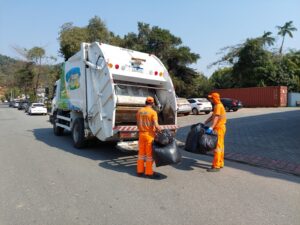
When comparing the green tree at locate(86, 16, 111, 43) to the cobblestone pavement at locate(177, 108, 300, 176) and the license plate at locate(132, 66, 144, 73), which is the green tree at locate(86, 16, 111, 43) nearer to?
the cobblestone pavement at locate(177, 108, 300, 176)

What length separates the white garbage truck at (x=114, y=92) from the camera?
8.55 metres

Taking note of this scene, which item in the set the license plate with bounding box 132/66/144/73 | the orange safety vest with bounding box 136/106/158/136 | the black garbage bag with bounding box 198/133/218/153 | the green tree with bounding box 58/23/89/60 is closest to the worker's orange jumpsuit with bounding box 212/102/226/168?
the black garbage bag with bounding box 198/133/218/153

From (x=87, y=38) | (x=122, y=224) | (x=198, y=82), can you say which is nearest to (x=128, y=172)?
(x=122, y=224)

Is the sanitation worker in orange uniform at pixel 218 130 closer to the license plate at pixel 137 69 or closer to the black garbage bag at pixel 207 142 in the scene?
the black garbage bag at pixel 207 142

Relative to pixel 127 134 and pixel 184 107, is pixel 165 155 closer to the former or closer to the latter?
pixel 127 134

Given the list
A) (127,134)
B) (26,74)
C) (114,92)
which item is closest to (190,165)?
(127,134)

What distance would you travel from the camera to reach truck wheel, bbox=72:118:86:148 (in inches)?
391

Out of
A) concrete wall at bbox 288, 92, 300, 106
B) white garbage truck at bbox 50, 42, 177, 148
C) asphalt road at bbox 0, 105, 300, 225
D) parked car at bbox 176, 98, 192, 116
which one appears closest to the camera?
asphalt road at bbox 0, 105, 300, 225

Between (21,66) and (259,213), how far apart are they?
61.8 metres

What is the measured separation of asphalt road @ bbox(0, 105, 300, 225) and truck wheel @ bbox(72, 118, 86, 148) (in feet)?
4.66

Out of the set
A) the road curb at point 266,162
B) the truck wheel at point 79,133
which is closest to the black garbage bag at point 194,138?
the road curb at point 266,162

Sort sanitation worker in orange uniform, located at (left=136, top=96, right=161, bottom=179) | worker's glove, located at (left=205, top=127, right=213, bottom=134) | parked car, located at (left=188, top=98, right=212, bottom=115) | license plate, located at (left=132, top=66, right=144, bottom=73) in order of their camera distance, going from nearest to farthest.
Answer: sanitation worker in orange uniform, located at (left=136, top=96, right=161, bottom=179)
worker's glove, located at (left=205, top=127, right=213, bottom=134)
license plate, located at (left=132, top=66, right=144, bottom=73)
parked car, located at (left=188, top=98, right=212, bottom=115)

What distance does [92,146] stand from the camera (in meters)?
10.4

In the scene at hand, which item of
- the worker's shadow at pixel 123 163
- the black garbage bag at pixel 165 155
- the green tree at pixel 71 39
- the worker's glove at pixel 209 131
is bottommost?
the worker's shadow at pixel 123 163
